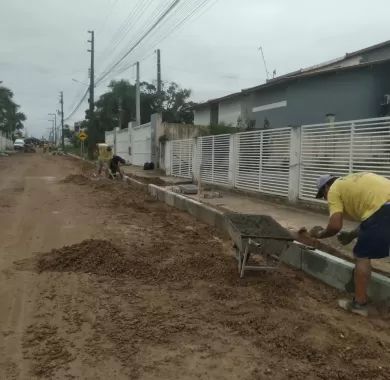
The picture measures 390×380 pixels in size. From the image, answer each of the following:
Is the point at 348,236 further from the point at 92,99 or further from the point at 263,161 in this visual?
the point at 92,99

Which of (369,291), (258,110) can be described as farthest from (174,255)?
(258,110)

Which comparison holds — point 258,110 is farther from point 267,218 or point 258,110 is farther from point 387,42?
point 267,218

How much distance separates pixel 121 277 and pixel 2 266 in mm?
1701

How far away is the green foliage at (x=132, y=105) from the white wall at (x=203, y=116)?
5258mm

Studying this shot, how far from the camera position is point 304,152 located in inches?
418

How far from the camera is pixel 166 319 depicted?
4465 mm

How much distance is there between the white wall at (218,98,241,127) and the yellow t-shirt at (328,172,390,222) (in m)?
26.5

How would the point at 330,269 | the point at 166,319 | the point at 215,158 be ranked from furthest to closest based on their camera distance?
the point at 215,158, the point at 330,269, the point at 166,319

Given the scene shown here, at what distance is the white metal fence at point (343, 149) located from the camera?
27.5 feet

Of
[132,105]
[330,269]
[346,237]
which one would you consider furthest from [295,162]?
[132,105]

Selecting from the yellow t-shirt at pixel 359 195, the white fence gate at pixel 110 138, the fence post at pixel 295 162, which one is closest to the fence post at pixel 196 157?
the fence post at pixel 295 162

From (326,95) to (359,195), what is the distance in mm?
19272

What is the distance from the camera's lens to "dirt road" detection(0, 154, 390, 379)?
3.56 meters

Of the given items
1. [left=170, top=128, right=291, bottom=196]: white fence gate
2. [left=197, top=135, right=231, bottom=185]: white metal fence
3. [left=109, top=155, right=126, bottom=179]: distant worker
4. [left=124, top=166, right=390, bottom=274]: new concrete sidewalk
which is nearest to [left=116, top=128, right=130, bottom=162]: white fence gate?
[left=109, top=155, right=126, bottom=179]: distant worker
